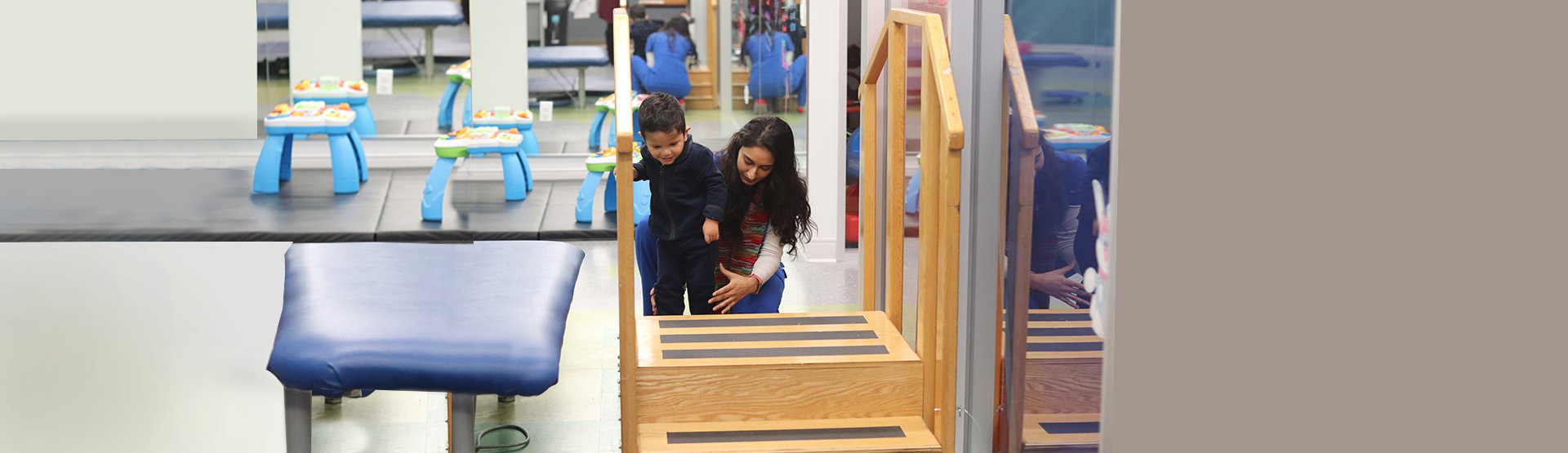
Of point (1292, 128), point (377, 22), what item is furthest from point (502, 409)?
point (377, 22)

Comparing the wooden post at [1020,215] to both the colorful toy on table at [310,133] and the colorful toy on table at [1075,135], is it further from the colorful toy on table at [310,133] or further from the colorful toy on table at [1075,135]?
the colorful toy on table at [310,133]

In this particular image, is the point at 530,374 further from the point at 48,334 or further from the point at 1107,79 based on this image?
the point at 1107,79

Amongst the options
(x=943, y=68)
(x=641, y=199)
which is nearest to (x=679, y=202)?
(x=943, y=68)

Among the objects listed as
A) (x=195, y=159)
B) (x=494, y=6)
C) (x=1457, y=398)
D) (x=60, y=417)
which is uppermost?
(x=494, y=6)

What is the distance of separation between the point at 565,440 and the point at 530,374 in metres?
0.83

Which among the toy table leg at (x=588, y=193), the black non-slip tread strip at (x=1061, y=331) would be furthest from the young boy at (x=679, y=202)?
the toy table leg at (x=588, y=193)

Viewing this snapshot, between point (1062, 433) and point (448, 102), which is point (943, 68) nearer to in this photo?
point (1062, 433)

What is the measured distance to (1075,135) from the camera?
6.81 feet

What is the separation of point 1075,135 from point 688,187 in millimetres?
1273

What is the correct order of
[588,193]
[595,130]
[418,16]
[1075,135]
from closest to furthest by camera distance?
1. [1075,135]
2. [588,193]
3. [418,16]
4. [595,130]

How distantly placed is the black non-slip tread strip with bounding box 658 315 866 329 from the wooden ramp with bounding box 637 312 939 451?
23 centimetres

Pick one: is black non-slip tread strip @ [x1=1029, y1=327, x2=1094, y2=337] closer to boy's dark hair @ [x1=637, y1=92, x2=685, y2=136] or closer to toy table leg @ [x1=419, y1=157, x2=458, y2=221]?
boy's dark hair @ [x1=637, y1=92, x2=685, y2=136]

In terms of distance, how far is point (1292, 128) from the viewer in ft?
4.79

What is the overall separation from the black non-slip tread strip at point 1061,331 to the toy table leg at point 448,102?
5.14 m
